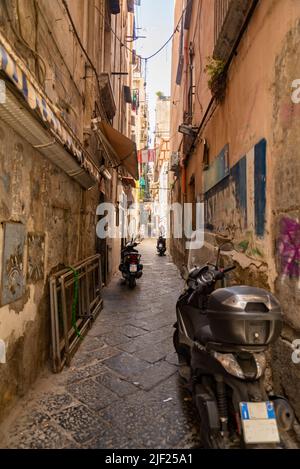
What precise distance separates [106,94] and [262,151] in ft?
18.5

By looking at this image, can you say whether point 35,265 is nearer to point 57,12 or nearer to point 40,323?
point 40,323

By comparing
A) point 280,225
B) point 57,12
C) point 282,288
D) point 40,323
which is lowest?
point 40,323

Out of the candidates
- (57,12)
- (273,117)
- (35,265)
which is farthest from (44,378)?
(57,12)

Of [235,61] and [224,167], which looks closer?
[235,61]

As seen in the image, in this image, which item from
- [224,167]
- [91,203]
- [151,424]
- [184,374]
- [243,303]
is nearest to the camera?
[243,303]

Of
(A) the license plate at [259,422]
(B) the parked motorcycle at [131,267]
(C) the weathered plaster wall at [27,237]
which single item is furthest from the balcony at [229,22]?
(B) the parked motorcycle at [131,267]

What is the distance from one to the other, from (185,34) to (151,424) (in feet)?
36.7

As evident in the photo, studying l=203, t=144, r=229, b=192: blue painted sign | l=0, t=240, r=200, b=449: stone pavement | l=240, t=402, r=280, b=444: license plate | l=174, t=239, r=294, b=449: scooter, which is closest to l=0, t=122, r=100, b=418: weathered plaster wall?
l=0, t=240, r=200, b=449: stone pavement

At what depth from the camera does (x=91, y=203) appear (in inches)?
241

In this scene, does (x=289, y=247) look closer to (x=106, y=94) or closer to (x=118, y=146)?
(x=118, y=146)

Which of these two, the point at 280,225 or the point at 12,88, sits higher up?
the point at 12,88

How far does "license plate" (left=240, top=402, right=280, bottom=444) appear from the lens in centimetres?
146

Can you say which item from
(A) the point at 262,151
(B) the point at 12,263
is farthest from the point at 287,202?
(B) the point at 12,263

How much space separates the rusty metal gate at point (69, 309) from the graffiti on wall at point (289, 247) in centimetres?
227
